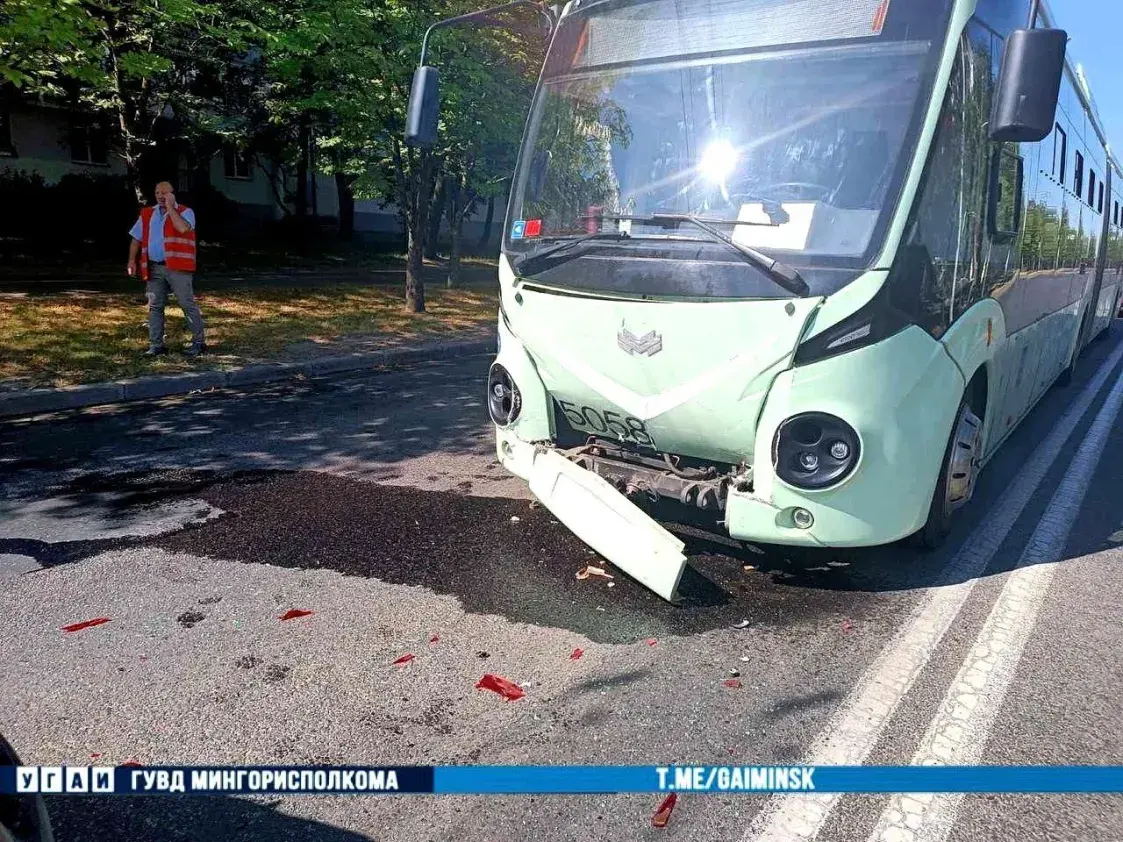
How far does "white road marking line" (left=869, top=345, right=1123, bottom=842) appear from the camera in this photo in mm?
2648

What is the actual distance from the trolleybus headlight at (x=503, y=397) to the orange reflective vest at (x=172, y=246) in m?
6.51

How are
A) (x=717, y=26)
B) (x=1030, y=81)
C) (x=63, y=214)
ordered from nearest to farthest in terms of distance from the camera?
(x=1030, y=81), (x=717, y=26), (x=63, y=214)

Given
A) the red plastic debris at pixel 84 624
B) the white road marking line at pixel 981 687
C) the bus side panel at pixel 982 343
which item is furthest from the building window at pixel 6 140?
the white road marking line at pixel 981 687

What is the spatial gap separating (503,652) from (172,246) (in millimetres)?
8140

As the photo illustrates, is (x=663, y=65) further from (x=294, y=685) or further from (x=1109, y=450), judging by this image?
(x=1109, y=450)

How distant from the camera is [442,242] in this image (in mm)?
36656

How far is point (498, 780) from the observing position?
1.70 metres

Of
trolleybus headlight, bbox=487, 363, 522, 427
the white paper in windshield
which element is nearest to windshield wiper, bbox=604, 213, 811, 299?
the white paper in windshield

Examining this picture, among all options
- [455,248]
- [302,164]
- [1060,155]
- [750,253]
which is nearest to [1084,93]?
[1060,155]

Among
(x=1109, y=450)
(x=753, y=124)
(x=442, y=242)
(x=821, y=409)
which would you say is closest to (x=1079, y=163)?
(x=1109, y=450)

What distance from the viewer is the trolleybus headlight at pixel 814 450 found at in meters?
3.84

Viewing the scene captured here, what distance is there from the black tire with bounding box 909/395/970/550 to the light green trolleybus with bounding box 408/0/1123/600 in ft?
0.06

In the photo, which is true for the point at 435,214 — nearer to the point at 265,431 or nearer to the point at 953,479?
the point at 265,431

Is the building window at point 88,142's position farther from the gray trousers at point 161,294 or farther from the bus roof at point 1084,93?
the bus roof at point 1084,93
